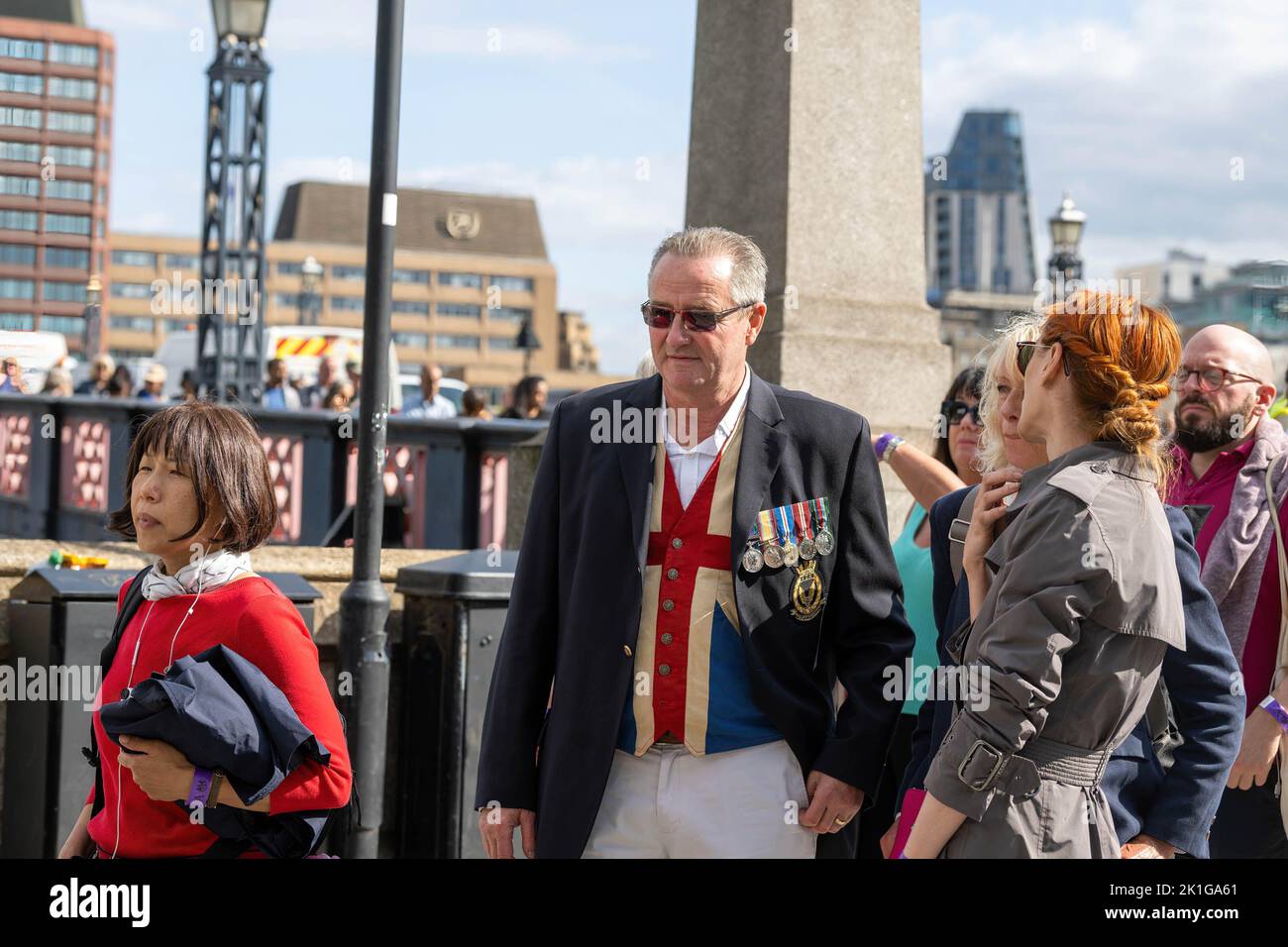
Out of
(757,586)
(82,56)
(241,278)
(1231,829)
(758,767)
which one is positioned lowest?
(1231,829)

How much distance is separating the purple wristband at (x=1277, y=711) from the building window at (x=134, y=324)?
141396 millimetres

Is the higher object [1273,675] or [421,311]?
[421,311]

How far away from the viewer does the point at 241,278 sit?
19578mm

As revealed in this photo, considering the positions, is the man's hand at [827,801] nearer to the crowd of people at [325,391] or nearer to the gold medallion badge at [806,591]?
the gold medallion badge at [806,591]

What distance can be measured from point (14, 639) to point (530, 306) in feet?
448

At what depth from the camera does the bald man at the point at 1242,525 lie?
14.1 feet

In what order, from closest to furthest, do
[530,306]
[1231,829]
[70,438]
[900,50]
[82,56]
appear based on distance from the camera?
[1231,829]
[900,50]
[70,438]
[82,56]
[530,306]

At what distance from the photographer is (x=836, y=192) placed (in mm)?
7934

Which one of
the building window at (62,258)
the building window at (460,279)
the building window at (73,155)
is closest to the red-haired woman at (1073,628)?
the building window at (62,258)

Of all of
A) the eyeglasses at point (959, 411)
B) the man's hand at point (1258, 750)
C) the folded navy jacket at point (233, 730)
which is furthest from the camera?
the eyeglasses at point (959, 411)

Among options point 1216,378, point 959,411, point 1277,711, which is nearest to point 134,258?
point 959,411

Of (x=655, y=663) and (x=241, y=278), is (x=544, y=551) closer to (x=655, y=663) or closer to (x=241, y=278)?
(x=655, y=663)

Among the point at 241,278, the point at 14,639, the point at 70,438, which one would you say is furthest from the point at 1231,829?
the point at 241,278

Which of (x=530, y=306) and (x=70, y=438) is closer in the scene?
(x=70, y=438)
